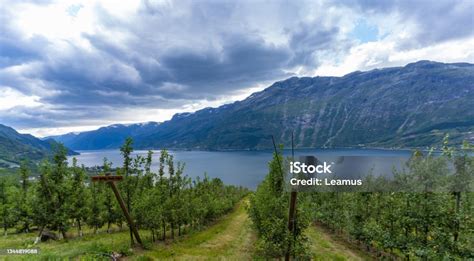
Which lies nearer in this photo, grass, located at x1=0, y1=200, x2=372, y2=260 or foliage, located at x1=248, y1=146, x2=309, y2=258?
foliage, located at x1=248, y1=146, x2=309, y2=258

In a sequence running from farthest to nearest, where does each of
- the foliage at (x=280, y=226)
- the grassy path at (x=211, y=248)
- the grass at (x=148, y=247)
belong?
the grassy path at (x=211, y=248) → the grass at (x=148, y=247) → the foliage at (x=280, y=226)

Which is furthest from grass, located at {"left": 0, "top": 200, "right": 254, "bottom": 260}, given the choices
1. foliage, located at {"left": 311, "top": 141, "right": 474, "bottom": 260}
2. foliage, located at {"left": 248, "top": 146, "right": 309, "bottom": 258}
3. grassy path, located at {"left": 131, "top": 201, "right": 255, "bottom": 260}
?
foliage, located at {"left": 311, "top": 141, "right": 474, "bottom": 260}

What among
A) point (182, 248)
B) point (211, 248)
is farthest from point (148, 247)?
point (211, 248)

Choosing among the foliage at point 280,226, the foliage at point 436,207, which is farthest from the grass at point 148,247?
the foliage at point 436,207

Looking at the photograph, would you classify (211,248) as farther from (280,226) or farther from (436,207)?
(436,207)

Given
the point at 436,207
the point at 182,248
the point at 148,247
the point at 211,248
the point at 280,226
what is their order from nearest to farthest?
the point at 280,226, the point at 436,207, the point at 148,247, the point at 182,248, the point at 211,248

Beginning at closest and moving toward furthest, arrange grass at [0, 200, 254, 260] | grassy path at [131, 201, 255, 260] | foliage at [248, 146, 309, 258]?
foliage at [248, 146, 309, 258] < grass at [0, 200, 254, 260] < grassy path at [131, 201, 255, 260]

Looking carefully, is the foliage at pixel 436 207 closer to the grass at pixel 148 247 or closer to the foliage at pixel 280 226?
the foliage at pixel 280 226

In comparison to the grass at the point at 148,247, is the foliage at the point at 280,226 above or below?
above

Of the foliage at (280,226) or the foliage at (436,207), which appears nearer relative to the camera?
the foliage at (280,226)

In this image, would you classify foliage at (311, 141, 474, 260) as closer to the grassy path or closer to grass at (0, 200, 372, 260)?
grass at (0, 200, 372, 260)

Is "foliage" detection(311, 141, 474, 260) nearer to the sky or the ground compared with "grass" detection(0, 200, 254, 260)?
nearer to the sky

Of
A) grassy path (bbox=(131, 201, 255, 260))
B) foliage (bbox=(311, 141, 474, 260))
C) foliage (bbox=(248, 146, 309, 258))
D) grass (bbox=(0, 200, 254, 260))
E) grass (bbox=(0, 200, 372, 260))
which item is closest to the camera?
foliage (bbox=(248, 146, 309, 258))

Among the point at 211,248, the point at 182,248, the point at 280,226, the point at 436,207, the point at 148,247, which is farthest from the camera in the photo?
the point at 211,248
